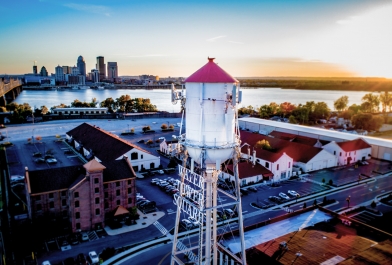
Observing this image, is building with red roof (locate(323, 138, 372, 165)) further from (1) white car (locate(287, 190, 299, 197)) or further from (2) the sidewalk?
(2) the sidewalk

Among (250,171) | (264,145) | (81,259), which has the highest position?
(264,145)

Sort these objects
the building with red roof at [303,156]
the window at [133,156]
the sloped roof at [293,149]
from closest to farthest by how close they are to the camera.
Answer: the building with red roof at [303,156], the window at [133,156], the sloped roof at [293,149]

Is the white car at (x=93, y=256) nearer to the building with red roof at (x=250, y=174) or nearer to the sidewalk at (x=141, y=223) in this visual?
the sidewalk at (x=141, y=223)

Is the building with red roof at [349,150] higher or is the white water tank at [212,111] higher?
the white water tank at [212,111]

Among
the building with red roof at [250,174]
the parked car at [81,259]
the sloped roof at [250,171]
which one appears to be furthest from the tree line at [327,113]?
the parked car at [81,259]

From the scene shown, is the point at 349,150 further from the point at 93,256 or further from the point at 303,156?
the point at 93,256

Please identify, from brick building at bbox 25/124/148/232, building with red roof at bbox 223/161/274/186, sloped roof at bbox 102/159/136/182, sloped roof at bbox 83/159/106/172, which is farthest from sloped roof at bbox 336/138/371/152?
sloped roof at bbox 83/159/106/172

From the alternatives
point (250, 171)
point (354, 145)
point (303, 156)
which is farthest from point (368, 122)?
point (250, 171)
